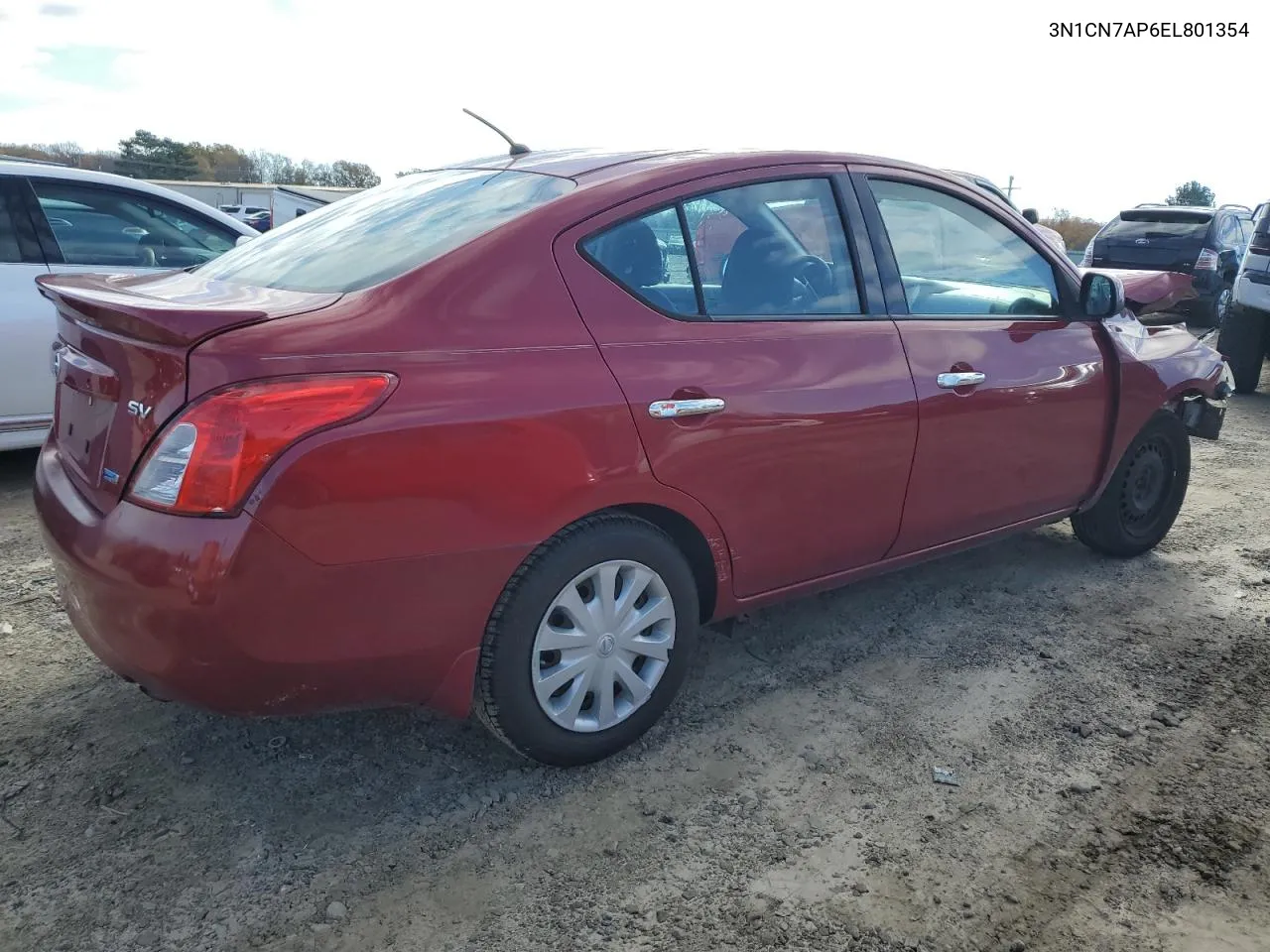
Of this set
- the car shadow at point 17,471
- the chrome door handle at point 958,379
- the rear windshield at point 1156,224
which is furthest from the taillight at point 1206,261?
the car shadow at point 17,471

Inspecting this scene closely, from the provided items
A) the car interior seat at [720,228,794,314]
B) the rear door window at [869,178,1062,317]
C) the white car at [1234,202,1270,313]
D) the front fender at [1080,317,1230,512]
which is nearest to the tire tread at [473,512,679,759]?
the car interior seat at [720,228,794,314]

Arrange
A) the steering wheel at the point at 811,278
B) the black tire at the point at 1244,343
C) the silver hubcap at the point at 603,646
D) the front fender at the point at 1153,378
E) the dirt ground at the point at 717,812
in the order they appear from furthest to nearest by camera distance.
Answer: the black tire at the point at 1244,343 < the front fender at the point at 1153,378 < the steering wheel at the point at 811,278 < the silver hubcap at the point at 603,646 < the dirt ground at the point at 717,812

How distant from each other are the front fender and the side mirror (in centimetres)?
10

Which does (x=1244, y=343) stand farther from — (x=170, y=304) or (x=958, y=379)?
(x=170, y=304)

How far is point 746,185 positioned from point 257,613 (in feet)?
6.02

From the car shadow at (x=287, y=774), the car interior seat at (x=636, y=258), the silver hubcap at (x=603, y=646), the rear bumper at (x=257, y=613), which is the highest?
the car interior seat at (x=636, y=258)

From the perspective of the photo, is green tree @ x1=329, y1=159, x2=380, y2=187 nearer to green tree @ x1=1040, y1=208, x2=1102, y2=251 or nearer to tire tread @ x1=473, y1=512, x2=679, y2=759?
green tree @ x1=1040, y1=208, x2=1102, y2=251

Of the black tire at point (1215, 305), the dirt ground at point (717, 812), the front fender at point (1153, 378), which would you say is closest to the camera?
the dirt ground at point (717, 812)

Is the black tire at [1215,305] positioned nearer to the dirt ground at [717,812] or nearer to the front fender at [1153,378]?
the front fender at [1153,378]

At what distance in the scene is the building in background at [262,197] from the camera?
28.7 m

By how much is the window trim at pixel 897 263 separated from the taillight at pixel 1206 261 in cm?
1105

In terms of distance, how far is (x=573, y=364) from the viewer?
8.20 ft

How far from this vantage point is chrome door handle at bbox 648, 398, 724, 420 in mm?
2621

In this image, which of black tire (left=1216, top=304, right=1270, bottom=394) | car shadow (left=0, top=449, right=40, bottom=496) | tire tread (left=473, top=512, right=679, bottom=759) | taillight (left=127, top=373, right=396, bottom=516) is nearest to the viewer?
taillight (left=127, top=373, right=396, bottom=516)
